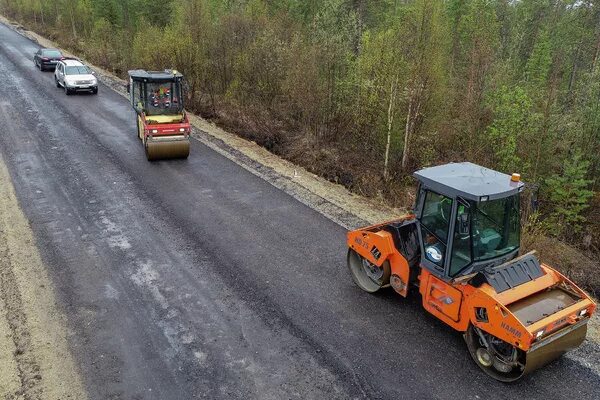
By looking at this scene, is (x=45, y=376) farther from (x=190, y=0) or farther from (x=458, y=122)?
(x=190, y=0)

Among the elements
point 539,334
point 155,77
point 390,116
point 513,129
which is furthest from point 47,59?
point 539,334

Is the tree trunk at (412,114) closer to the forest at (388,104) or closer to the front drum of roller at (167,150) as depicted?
the forest at (388,104)

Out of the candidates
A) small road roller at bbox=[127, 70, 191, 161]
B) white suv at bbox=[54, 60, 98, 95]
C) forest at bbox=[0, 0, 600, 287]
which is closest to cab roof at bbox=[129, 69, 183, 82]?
small road roller at bbox=[127, 70, 191, 161]

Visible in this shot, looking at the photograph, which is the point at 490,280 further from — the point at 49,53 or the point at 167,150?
the point at 49,53

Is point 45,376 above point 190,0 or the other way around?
the other way around

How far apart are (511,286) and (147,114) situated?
12.8 metres

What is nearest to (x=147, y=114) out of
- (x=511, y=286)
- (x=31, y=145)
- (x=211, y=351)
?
(x=31, y=145)

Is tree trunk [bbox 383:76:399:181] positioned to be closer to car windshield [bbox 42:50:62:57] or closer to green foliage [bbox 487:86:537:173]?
green foliage [bbox 487:86:537:173]

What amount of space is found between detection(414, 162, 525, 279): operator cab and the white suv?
21676 millimetres

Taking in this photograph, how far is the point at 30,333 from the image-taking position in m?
7.56

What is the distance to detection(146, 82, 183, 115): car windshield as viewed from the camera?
1548 cm

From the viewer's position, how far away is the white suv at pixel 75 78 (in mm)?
23656

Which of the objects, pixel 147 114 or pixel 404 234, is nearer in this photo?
pixel 404 234

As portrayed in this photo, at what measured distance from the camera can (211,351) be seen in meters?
7.29
